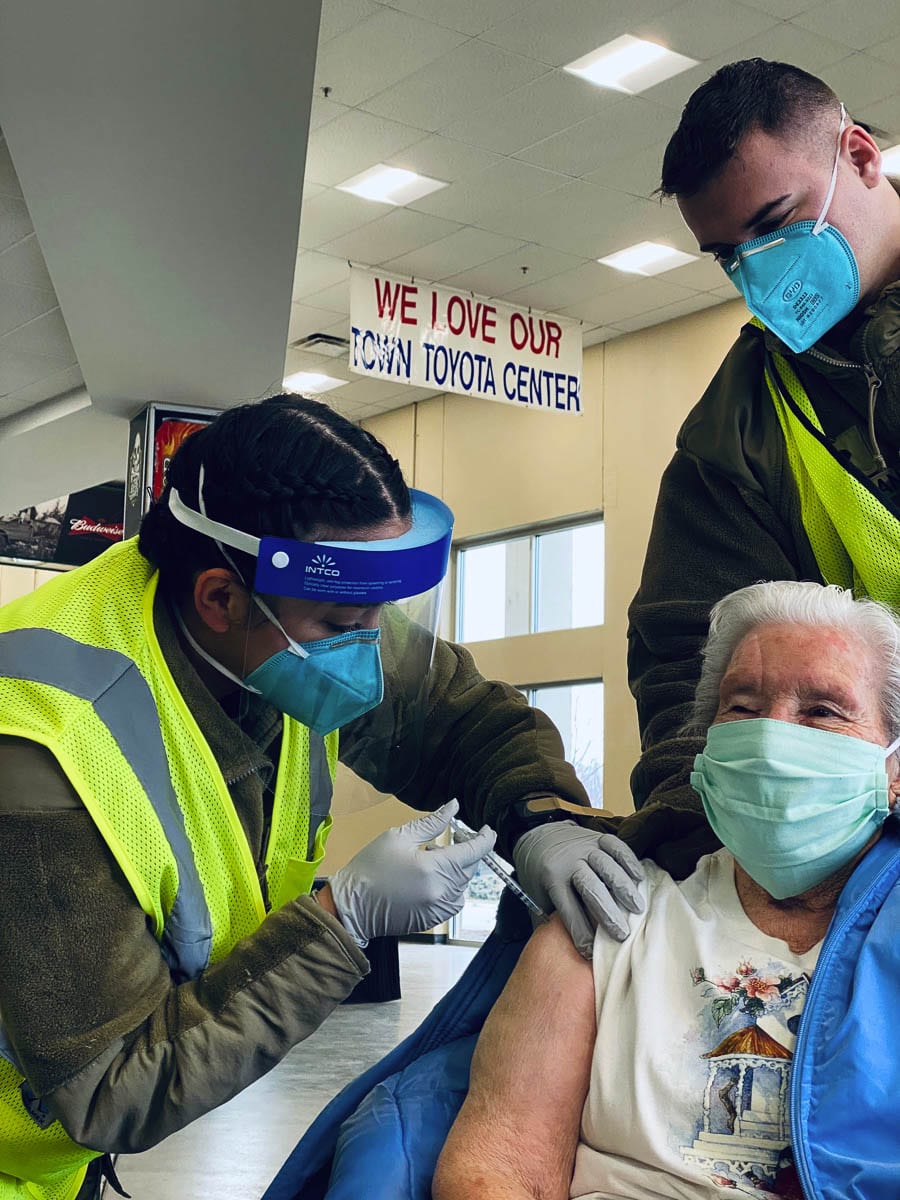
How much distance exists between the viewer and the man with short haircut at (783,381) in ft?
6.31

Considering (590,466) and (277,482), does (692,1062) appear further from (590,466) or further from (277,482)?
(590,466)

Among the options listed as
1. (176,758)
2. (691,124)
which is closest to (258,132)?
(691,124)

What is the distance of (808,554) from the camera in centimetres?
202

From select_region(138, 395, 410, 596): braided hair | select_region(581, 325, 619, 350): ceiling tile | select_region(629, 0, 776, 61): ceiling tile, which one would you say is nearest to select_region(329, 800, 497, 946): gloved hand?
select_region(138, 395, 410, 596): braided hair

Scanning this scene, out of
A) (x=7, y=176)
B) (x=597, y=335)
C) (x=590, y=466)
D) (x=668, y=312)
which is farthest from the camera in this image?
(x=590, y=466)

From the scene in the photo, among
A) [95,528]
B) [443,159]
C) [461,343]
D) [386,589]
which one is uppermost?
[443,159]

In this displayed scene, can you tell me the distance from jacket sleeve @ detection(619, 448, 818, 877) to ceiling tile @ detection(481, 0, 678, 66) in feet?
13.8

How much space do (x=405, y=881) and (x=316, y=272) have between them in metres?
7.77

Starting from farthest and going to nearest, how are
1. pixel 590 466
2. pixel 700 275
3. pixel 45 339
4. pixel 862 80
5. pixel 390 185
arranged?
pixel 590 466 → pixel 700 275 → pixel 45 339 → pixel 390 185 → pixel 862 80

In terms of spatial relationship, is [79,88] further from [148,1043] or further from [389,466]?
[148,1043]

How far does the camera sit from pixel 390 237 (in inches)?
328

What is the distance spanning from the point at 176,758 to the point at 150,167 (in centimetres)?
410

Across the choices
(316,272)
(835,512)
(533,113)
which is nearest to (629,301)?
(316,272)

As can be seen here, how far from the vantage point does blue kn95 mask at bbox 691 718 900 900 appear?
5.23 ft
